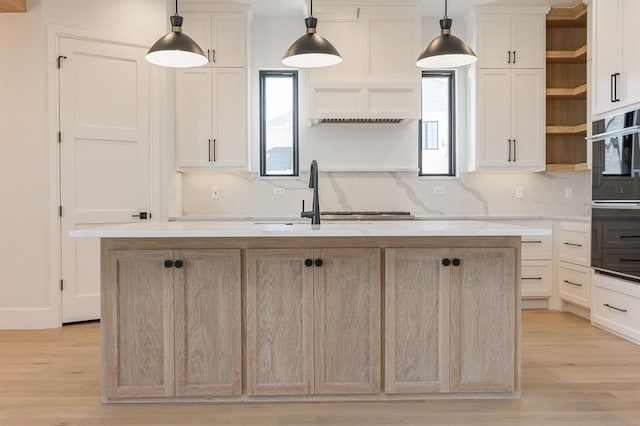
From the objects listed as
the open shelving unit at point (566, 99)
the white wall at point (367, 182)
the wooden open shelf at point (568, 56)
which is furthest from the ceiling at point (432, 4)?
the wooden open shelf at point (568, 56)

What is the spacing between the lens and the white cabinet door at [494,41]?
15.4ft

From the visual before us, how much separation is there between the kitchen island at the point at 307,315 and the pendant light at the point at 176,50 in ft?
3.29

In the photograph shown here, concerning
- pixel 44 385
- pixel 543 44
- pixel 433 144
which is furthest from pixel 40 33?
pixel 543 44

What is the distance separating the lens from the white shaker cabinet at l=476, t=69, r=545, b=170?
471 cm

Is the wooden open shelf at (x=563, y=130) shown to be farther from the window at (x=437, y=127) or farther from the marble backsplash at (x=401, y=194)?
the window at (x=437, y=127)

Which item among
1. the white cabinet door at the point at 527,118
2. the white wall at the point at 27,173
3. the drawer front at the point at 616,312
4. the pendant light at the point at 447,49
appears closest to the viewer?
the pendant light at the point at 447,49

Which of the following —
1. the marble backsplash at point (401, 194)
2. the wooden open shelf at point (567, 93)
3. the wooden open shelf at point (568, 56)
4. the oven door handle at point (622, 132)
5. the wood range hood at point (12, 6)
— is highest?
the wood range hood at point (12, 6)

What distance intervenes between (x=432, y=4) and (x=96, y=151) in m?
3.39

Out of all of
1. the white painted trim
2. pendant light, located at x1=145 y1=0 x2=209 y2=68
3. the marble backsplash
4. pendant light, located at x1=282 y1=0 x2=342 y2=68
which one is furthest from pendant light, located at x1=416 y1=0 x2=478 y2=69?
the white painted trim

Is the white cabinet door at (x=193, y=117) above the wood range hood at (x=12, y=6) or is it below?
below

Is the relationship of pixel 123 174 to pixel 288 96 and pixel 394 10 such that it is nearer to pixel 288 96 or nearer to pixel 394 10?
pixel 288 96

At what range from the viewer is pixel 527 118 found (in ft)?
15.5

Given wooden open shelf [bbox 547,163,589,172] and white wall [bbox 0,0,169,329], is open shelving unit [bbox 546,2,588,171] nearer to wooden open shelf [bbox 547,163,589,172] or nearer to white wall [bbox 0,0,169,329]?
wooden open shelf [bbox 547,163,589,172]

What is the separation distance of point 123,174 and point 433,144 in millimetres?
3069
